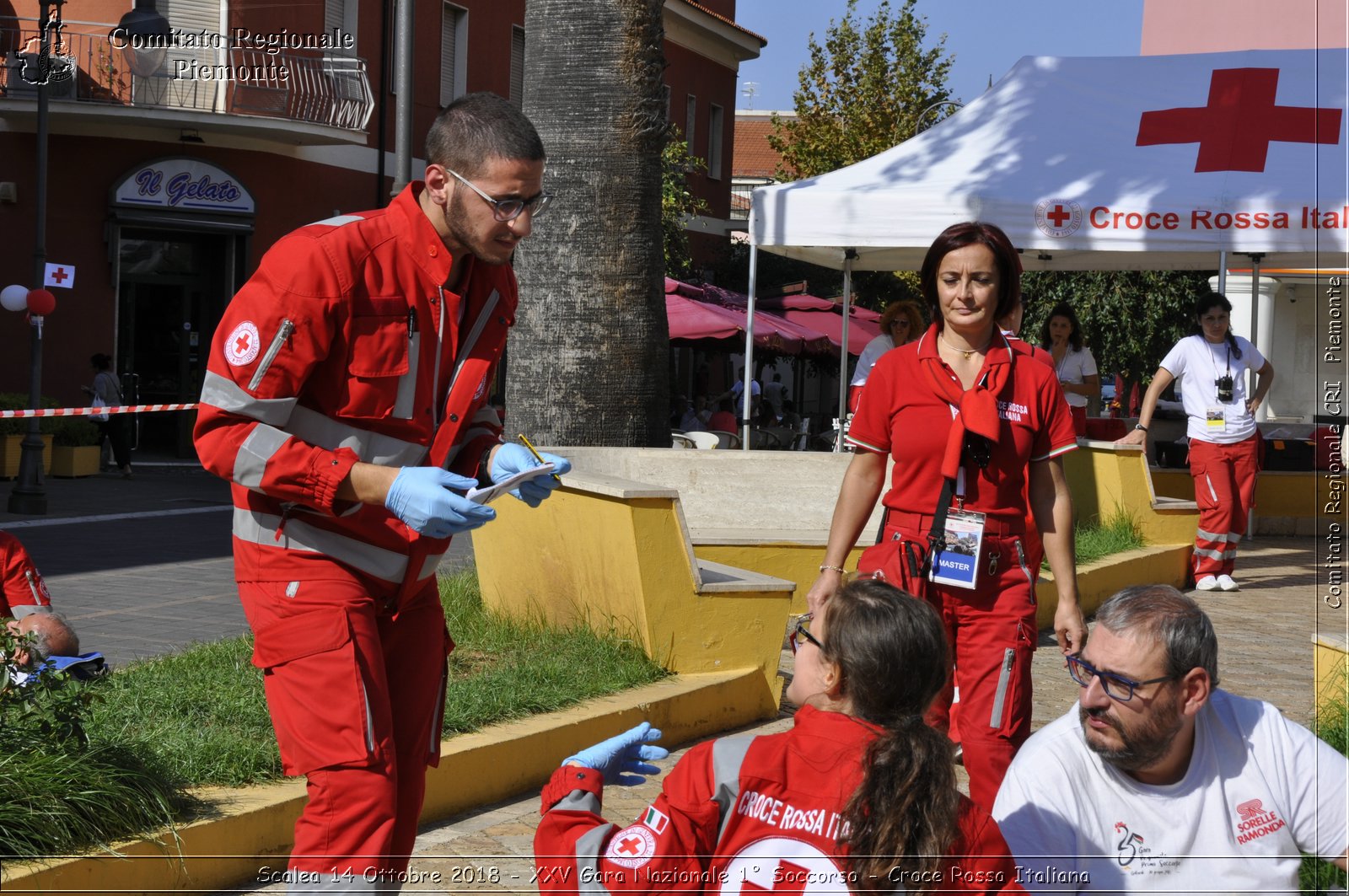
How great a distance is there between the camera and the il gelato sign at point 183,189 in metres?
22.1

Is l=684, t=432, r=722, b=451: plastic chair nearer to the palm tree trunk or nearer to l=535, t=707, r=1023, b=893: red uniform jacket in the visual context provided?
the palm tree trunk

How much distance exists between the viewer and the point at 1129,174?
11.8 m

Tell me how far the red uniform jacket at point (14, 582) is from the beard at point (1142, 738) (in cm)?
380

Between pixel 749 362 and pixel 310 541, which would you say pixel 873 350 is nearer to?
pixel 749 362

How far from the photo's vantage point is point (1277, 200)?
11.2 metres

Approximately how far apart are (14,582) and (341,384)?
8.89ft

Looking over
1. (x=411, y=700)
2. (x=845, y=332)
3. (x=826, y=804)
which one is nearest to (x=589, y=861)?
(x=826, y=804)

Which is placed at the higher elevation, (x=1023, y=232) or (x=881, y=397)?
(x=1023, y=232)

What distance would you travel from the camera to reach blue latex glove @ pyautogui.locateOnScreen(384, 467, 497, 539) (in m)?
2.88

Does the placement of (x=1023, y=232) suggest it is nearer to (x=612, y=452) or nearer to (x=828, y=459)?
(x=828, y=459)

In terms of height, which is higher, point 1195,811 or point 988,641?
point 988,641

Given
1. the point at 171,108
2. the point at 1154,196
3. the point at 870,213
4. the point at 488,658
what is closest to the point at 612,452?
the point at 488,658

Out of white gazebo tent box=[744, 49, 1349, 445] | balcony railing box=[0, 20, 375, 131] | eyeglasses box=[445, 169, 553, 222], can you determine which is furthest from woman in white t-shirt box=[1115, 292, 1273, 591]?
balcony railing box=[0, 20, 375, 131]

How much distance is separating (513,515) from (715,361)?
29.7 meters
